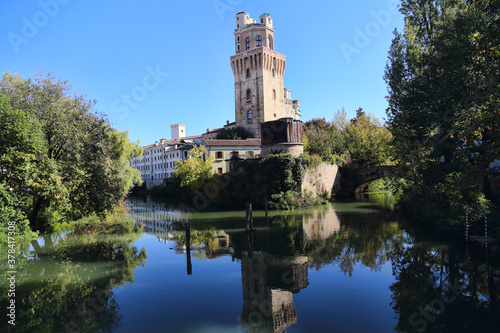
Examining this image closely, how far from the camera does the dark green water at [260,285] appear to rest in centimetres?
827

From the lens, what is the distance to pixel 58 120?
18203 millimetres

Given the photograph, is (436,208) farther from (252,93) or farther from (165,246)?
(252,93)

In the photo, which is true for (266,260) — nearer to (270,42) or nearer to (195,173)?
(195,173)

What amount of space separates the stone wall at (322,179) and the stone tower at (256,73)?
18.5 metres

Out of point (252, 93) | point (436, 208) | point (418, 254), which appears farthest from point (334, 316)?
point (252, 93)

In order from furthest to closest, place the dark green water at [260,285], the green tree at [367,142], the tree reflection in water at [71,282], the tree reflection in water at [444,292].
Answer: the green tree at [367,142] → the tree reflection in water at [71,282] → the dark green water at [260,285] → the tree reflection in water at [444,292]

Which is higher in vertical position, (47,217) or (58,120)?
(58,120)

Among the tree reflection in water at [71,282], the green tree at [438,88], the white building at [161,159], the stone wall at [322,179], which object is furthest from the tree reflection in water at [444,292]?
the white building at [161,159]

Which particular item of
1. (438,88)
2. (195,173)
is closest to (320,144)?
(195,173)

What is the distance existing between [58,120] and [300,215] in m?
19.1

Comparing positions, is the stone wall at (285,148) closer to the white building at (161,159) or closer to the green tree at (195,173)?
the green tree at (195,173)

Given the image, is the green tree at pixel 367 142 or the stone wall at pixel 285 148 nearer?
the stone wall at pixel 285 148

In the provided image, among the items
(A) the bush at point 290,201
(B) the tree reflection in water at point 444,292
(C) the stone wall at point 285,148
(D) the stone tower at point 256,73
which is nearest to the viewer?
(B) the tree reflection in water at point 444,292

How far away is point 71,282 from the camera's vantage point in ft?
37.9
